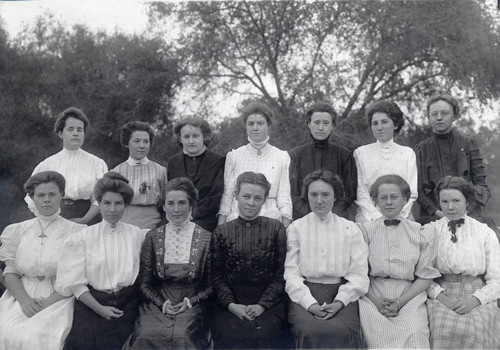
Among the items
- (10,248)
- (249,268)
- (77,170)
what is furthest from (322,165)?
(10,248)

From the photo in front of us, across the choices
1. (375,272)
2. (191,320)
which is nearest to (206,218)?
(191,320)

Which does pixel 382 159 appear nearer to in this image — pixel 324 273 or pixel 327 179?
pixel 327 179

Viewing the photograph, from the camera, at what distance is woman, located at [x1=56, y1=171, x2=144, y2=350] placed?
3.64 m

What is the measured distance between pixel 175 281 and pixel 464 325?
6.48ft

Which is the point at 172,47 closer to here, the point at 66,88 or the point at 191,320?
the point at 66,88

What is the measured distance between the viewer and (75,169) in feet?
15.8

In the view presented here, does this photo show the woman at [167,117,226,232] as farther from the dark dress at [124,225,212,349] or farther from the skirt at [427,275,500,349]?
the skirt at [427,275,500,349]

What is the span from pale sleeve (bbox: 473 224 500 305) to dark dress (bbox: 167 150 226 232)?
7.08 feet

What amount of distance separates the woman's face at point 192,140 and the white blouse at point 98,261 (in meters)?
1.13

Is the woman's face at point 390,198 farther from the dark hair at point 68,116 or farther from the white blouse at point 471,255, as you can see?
the dark hair at point 68,116

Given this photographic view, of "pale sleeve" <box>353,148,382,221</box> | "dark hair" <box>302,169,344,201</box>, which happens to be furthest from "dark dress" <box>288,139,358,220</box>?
"dark hair" <box>302,169,344,201</box>

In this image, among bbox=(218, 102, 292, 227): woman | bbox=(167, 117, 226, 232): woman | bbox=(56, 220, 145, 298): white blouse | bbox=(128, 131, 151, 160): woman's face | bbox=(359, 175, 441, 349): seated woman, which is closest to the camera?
bbox=(359, 175, 441, 349): seated woman

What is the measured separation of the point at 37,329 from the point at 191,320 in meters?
1.01

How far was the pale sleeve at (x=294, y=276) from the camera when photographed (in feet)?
11.9
